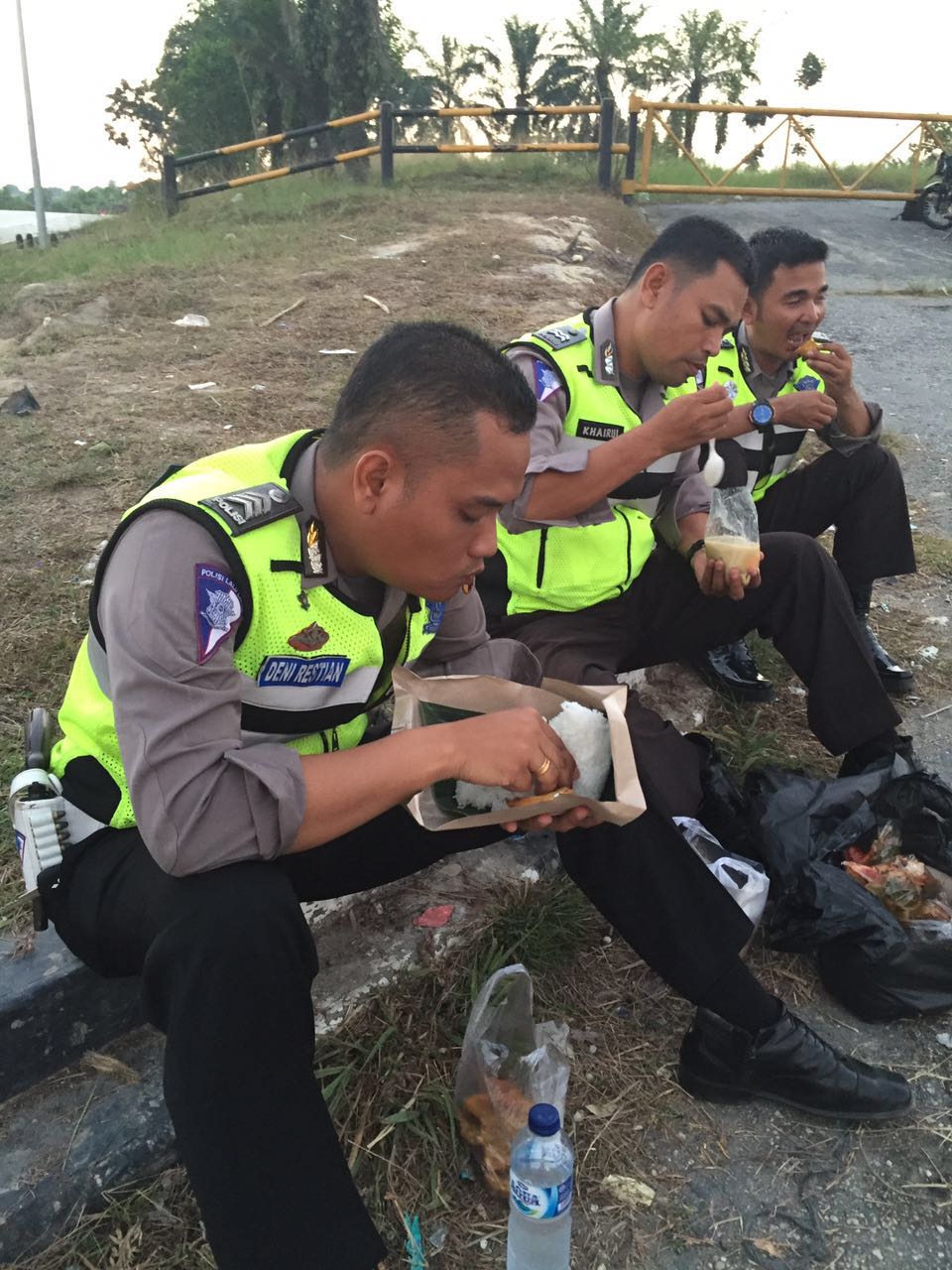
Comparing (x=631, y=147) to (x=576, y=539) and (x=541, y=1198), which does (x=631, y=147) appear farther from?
(x=541, y=1198)

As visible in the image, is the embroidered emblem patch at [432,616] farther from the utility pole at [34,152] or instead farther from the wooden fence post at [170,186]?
the utility pole at [34,152]

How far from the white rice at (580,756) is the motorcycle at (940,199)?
15.4 meters

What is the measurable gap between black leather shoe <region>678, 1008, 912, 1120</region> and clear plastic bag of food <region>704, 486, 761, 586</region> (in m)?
1.17

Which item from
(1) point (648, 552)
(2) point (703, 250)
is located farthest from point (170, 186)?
(1) point (648, 552)

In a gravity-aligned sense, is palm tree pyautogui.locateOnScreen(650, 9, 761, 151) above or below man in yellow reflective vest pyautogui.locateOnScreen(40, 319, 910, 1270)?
above

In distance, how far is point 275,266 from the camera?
30.8 ft

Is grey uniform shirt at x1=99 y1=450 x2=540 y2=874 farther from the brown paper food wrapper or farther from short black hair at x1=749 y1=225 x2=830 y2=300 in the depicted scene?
short black hair at x1=749 y1=225 x2=830 y2=300

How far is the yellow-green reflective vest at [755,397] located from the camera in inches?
132

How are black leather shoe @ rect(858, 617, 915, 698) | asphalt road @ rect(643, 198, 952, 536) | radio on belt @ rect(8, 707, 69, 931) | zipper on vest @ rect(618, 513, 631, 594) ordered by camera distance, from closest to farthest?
radio on belt @ rect(8, 707, 69, 931) < zipper on vest @ rect(618, 513, 631, 594) < black leather shoe @ rect(858, 617, 915, 698) < asphalt road @ rect(643, 198, 952, 536)

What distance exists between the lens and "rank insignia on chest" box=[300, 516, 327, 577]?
1.63 metres

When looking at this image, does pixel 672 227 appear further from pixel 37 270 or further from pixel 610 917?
pixel 37 270

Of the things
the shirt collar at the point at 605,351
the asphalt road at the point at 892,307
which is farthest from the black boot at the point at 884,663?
the asphalt road at the point at 892,307

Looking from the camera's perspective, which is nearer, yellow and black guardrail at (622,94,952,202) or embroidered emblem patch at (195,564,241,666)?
embroidered emblem patch at (195,564,241,666)

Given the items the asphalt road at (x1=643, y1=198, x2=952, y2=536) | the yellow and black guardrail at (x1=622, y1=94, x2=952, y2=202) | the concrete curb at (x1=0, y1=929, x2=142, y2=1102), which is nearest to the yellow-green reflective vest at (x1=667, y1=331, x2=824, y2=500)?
the asphalt road at (x1=643, y1=198, x2=952, y2=536)
